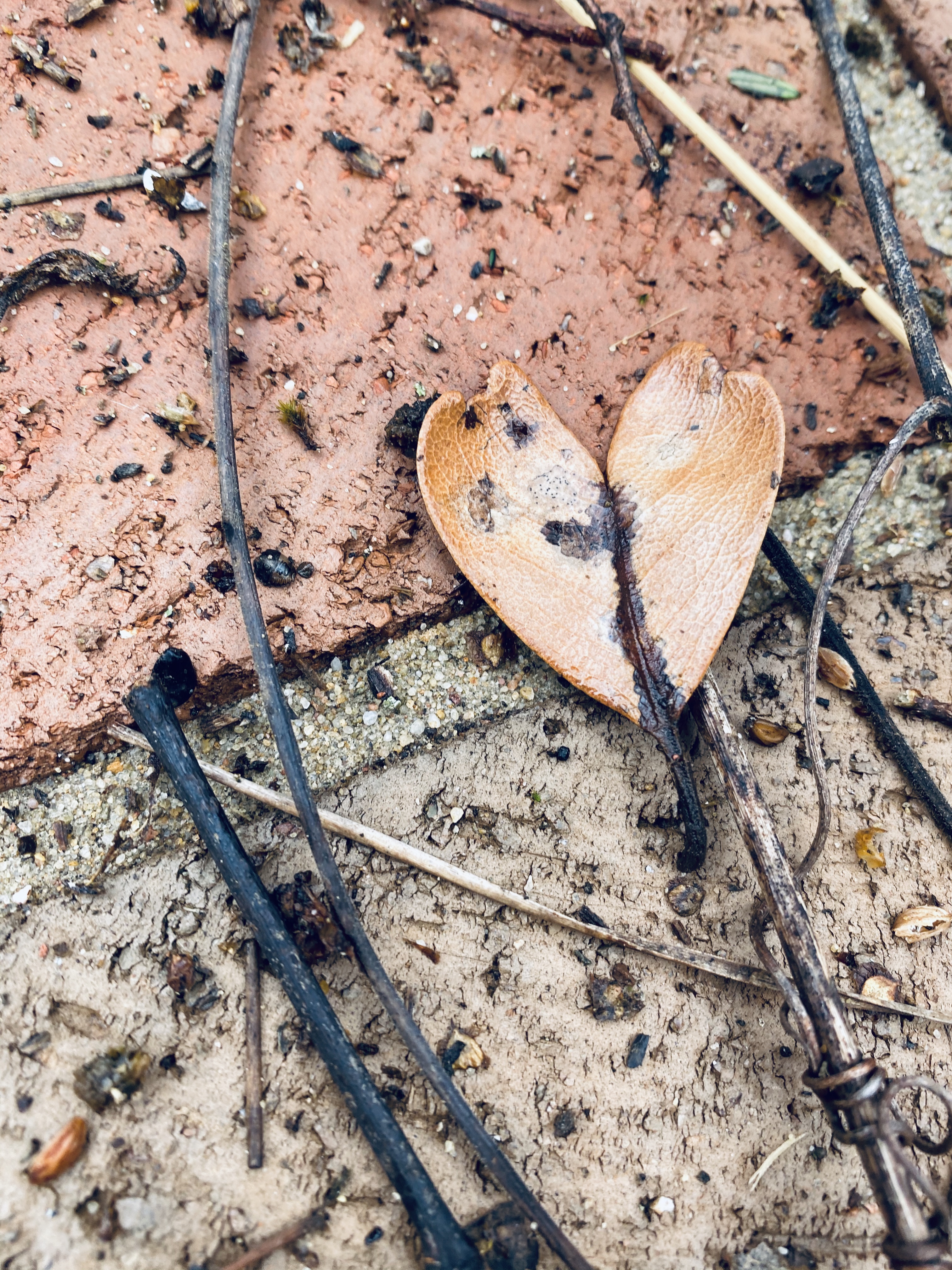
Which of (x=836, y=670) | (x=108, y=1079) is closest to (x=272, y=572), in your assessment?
(x=108, y=1079)

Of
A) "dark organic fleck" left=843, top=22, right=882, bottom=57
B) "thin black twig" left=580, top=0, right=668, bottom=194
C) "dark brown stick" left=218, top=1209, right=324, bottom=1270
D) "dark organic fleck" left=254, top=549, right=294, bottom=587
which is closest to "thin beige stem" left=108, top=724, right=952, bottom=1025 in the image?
"dark organic fleck" left=254, top=549, right=294, bottom=587

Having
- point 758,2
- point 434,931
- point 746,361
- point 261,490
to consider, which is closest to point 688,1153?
point 434,931

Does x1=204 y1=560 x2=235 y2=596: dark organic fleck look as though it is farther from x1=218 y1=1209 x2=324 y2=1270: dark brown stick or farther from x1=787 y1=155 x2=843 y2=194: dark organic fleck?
x1=787 y1=155 x2=843 y2=194: dark organic fleck

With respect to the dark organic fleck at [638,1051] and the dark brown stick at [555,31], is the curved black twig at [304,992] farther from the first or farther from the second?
the dark brown stick at [555,31]

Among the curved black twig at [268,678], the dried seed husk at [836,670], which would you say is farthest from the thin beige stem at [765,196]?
the curved black twig at [268,678]

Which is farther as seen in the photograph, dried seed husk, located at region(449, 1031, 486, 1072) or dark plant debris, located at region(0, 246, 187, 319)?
dark plant debris, located at region(0, 246, 187, 319)

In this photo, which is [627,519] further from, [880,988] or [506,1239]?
[506,1239]
